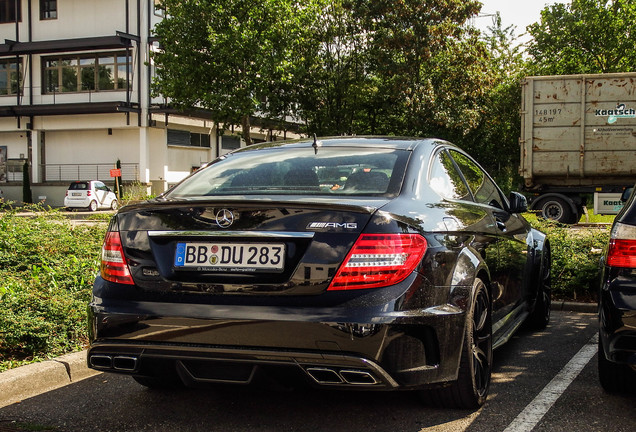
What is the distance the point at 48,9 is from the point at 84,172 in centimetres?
916

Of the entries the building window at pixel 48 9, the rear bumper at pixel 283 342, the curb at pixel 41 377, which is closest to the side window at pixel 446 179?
the rear bumper at pixel 283 342

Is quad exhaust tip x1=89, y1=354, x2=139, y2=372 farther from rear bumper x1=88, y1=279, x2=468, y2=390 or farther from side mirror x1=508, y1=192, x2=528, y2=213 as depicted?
side mirror x1=508, y1=192, x2=528, y2=213

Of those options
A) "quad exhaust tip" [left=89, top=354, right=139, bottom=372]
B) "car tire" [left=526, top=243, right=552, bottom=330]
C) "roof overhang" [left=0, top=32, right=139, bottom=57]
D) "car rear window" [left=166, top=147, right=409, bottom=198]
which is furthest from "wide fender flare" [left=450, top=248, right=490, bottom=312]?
"roof overhang" [left=0, top=32, right=139, bottom=57]

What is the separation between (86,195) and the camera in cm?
3328

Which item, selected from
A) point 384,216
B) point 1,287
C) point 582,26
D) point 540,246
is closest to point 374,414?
point 384,216

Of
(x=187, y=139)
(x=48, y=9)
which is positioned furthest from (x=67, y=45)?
(x=187, y=139)

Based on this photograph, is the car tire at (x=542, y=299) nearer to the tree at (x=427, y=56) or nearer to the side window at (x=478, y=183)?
the side window at (x=478, y=183)

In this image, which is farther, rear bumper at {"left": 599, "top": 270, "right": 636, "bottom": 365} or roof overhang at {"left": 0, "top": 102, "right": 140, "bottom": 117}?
roof overhang at {"left": 0, "top": 102, "right": 140, "bottom": 117}

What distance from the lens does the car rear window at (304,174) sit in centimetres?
375

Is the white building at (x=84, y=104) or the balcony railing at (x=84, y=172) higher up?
the white building at (x=84, y=104)

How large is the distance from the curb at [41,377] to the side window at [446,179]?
2.68 meters

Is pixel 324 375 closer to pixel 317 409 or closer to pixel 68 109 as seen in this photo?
pixel 317 409

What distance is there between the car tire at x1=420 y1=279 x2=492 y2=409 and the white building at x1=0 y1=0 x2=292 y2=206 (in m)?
33.6

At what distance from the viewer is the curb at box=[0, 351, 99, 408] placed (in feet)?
14.2
